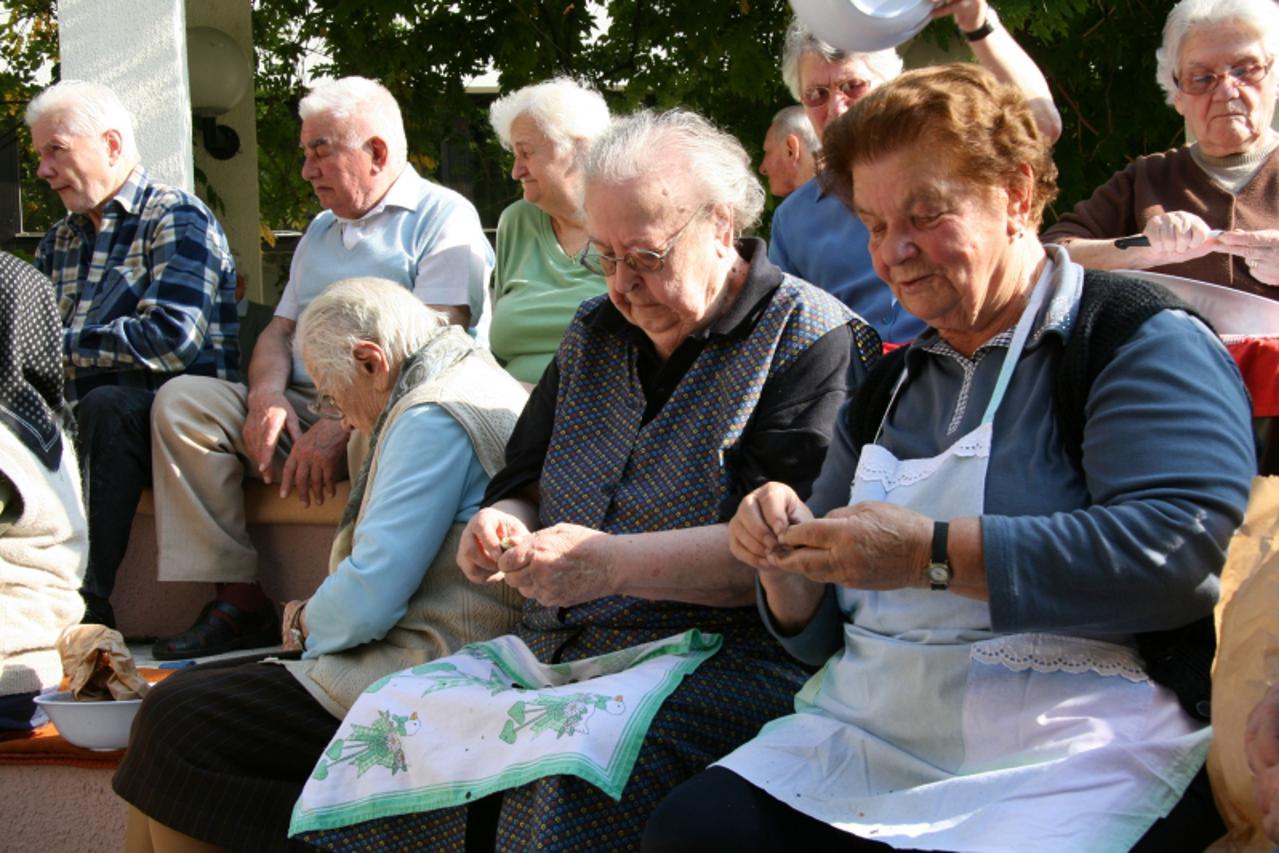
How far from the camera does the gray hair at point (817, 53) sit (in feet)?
12.1

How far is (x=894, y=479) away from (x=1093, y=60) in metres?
4.77

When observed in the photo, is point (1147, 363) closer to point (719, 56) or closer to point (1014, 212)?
point (1014, 212)

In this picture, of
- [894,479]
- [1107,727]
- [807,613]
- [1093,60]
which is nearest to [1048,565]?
[1107,727]

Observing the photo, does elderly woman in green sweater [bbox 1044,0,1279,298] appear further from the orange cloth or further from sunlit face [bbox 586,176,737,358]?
the orange cloth

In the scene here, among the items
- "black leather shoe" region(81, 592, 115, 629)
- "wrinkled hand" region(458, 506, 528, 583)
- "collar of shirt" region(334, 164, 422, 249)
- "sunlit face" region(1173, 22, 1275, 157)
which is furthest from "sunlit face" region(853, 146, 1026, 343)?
"black leather shoe" region(81, 592, 115, 629)

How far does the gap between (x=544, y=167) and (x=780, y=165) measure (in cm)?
126

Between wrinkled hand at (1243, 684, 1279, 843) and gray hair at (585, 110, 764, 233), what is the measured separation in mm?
1393

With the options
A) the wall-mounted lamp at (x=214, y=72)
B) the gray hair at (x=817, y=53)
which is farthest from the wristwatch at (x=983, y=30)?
the wall-mounted lamp at (x=214, y=72)

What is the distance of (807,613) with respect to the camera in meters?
2.26

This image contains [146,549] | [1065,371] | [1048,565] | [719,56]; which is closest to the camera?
[1048,565]

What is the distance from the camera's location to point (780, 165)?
5.15 metres

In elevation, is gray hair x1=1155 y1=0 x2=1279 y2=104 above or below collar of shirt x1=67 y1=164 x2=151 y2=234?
above

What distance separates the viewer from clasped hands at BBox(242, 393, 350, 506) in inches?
161

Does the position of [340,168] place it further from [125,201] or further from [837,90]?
[837,90]
